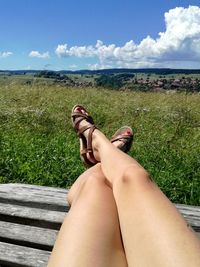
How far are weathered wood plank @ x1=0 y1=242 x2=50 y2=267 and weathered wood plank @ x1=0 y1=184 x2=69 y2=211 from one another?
0.37 metres

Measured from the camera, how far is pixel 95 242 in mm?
1759

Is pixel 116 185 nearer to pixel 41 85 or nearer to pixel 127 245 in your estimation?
pixel 127 245

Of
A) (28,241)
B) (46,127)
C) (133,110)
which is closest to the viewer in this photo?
(28,241)

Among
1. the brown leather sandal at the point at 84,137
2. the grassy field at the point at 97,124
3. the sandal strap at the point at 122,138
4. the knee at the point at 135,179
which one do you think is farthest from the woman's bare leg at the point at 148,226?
the grassy field at the point at 97,124

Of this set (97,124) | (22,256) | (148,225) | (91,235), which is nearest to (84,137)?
(22,256)

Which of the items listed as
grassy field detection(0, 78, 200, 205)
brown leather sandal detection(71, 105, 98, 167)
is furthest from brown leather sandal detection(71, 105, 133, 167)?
grassy field detection(0, 78, 200, 205)

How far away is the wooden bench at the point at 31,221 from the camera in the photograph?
7.17ft

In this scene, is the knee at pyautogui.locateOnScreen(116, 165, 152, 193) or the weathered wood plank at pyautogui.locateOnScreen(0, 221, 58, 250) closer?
the knee at pyautogui.locateOnScreen(116, 165, 152, 193)

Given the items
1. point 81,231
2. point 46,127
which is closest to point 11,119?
point 46,127

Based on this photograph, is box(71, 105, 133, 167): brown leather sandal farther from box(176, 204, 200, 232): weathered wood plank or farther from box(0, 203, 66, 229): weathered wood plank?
box(176, 204, 200, 232): weathered wood plank

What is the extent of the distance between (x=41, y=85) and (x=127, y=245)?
1036cm

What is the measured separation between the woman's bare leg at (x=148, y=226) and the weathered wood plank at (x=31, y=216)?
394 millimetres

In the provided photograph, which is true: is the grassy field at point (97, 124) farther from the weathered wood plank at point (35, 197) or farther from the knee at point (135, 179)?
the knee at point (135, 179)

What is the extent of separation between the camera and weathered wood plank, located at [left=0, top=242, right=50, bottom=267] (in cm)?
213
